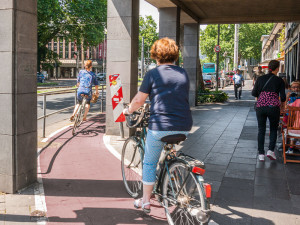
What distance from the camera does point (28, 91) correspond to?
4898mm

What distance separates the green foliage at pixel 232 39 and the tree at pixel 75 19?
34232 mm

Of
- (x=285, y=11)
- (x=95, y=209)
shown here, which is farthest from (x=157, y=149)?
(x=285, y=11)

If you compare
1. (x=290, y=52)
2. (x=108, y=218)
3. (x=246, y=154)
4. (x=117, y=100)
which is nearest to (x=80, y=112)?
(x=117, y=100)

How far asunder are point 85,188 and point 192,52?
13548mm

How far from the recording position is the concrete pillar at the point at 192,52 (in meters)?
17.6

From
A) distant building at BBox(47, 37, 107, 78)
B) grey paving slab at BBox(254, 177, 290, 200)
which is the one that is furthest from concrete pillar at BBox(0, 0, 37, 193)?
distant building at BBox(47, 37, 107, 78)

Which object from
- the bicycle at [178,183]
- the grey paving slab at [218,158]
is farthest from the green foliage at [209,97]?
the bicycle at [178,183]

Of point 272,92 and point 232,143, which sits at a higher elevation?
point 272,92

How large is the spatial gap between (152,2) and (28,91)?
9230 millimetres

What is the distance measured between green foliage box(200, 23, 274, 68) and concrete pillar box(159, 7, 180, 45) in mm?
53506

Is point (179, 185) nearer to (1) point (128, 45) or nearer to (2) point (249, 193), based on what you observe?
(2) point (249, 193)

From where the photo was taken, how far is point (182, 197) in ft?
11.6

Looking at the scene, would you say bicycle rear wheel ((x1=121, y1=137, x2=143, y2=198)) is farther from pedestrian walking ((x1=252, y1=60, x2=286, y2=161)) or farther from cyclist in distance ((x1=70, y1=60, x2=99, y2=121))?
cyclist in distance ((x1=70, y1=60, x2=99, y2=121))

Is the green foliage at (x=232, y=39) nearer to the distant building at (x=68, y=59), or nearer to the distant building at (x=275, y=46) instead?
the distant building at (x=275, y=46)
